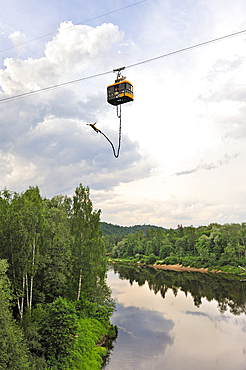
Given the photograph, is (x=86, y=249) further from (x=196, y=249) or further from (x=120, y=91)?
(x=196, y=249)

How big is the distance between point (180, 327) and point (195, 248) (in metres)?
72.4

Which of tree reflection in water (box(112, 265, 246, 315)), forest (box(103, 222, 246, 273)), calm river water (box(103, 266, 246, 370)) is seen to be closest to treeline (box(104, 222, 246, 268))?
forest (box(103, 222, 246, 273))

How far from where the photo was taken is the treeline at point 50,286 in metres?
18.6

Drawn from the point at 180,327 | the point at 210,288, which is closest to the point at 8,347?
the point at 180,327

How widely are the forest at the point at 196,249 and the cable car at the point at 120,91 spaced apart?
72065mm

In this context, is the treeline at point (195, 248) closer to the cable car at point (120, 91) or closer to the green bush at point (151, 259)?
the green bush at point (151, 259)

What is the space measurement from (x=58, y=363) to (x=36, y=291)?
9.06 meters

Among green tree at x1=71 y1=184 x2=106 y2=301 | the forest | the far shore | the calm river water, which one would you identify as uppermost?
green tree at x1=71 y1=184 x2=106 y2=301

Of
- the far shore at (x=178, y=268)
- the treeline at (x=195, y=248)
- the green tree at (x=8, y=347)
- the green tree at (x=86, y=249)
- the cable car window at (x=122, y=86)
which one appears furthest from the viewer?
the far shore at (x=178, y=268)

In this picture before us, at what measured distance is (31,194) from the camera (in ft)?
89.9

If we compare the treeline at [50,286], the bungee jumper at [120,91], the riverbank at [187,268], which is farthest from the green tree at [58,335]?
the riverbank at [187,268]

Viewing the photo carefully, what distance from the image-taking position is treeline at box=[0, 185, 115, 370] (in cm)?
1858

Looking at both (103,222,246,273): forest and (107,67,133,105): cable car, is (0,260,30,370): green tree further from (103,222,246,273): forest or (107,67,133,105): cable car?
(103,222,246,273): forest

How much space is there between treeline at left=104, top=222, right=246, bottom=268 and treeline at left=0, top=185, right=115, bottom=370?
61616 millimetres
